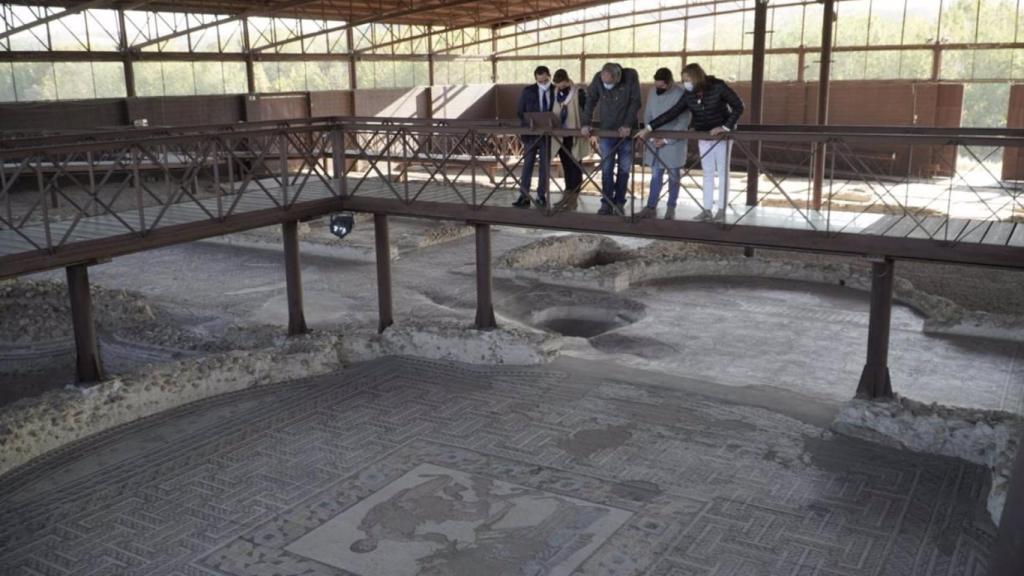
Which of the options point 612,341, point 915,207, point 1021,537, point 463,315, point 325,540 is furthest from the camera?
point 915,207

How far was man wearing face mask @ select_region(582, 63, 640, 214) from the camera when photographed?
374 inches

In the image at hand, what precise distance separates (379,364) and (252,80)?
16925 mm

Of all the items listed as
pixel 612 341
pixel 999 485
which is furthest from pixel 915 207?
pixel 999 485

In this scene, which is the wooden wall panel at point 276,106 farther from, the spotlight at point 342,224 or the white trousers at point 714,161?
the white trousers at point 714,161

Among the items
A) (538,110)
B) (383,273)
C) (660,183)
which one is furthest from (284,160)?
(660,183)

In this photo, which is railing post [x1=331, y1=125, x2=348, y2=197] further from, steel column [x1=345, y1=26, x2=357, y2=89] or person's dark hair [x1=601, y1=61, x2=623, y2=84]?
steel column [x1=345, y1=26, x2=357, y2=89]

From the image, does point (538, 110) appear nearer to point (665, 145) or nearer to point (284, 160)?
point (665, 145)

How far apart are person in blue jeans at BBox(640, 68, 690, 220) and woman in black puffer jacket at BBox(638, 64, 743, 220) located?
13 cm

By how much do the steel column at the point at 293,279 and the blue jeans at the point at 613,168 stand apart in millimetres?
4240

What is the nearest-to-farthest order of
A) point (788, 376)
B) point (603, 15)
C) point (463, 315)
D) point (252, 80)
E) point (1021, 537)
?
point (1021, 537)
point (788, 376)
point (463, 315)
point (252, 80)
point (603, 15)

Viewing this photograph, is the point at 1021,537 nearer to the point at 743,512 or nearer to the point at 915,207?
Result: the point at 743,512

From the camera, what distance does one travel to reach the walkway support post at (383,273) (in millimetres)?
12289

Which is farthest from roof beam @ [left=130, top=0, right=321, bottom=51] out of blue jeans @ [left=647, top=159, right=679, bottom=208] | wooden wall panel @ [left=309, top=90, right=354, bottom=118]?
blue jeans @ [left=647, top=159, right=679, bottom=208]

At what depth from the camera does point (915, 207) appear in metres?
19.9
